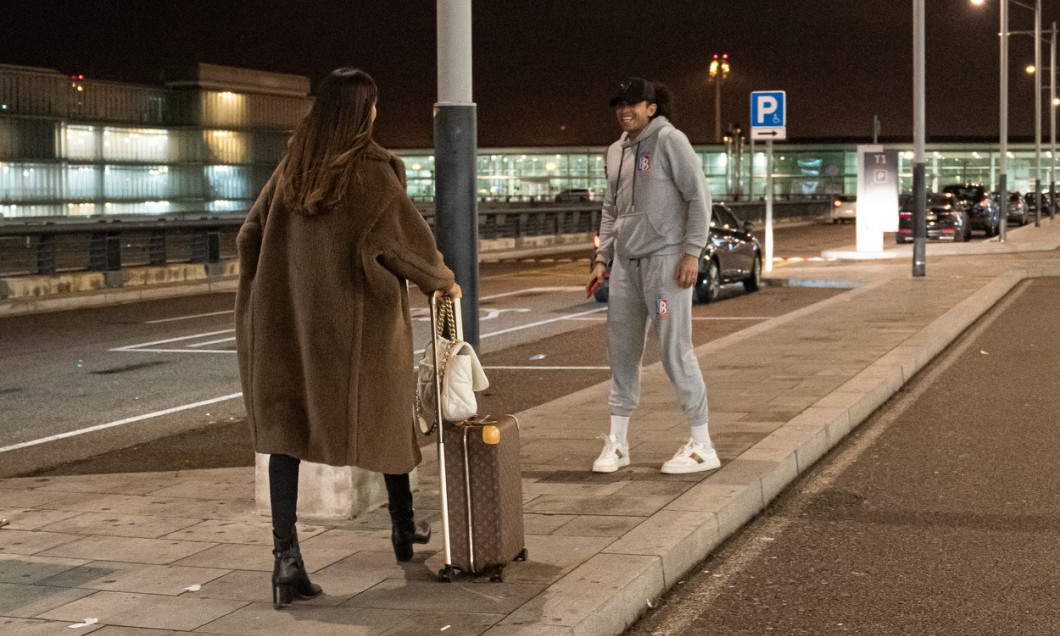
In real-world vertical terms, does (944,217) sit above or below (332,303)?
above

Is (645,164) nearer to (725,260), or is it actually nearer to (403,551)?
(403,551)

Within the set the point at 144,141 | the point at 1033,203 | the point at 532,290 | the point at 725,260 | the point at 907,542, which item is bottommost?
the point at 907,542

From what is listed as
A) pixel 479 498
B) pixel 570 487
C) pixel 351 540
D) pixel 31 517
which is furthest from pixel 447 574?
pixel 31 517

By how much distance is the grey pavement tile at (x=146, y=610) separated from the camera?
4523 millimetres

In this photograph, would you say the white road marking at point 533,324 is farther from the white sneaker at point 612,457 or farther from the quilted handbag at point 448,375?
the quilted handbag at point 448,375

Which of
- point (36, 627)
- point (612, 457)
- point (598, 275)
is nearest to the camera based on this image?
point (36, 627)

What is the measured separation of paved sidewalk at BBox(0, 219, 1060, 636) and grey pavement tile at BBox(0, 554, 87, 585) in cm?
1

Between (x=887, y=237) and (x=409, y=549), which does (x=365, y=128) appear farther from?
(x=887, y=237)

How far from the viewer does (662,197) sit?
6.69 meters

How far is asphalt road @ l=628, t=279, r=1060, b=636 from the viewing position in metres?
4.96

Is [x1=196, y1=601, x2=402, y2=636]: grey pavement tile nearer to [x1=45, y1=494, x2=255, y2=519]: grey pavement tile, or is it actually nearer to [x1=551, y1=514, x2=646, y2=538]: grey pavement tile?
[x1=551, y1=514, x2=646, y2=538]: grey pavement tile

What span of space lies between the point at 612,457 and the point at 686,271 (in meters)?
1.03

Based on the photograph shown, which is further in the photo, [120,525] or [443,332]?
[120,525]

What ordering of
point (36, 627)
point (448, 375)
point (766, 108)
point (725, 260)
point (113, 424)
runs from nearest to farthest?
1. point (36, 627)
2. point (448, 375)
3. point (113, 424)
4. point (725, 260)
5. point (766, 108)
